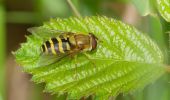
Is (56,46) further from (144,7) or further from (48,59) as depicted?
(144,7)

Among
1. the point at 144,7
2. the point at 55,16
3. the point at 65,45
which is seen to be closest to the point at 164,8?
the point at 144,7

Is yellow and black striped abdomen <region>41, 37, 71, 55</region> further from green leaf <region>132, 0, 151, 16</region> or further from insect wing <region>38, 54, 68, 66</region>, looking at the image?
green leaf <region>132, 0, 151, 16</region>

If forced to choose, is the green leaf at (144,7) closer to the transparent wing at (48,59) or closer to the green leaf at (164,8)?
the green leaf at (164,8)

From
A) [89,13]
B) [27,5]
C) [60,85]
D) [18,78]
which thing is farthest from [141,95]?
[27,5]

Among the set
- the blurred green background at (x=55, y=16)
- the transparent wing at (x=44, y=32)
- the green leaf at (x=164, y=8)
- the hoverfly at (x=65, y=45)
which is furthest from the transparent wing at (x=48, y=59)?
the green leaf at (x=164, y=8)

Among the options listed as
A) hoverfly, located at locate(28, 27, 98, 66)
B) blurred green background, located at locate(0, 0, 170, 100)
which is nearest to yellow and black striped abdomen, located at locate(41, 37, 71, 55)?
hoverfly, located at locate(28, 27, 98, 66)
